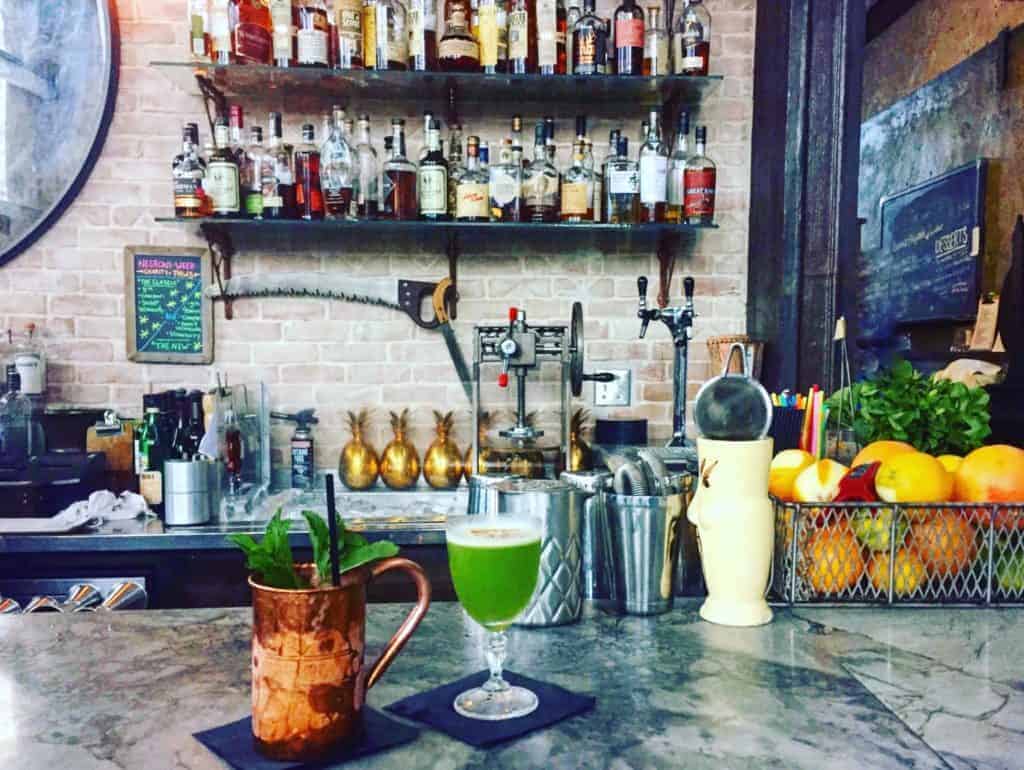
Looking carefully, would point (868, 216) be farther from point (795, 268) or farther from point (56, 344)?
point (56, 344)

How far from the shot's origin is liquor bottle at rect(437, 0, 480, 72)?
2.49 m

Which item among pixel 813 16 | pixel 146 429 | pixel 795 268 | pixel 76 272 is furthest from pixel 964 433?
pixel 76 272

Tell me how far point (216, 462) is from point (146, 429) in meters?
0.25

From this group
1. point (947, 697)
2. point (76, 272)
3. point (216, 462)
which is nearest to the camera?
point (947, 697)

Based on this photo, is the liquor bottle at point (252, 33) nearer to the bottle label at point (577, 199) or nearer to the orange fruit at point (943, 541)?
the bottle label at point (577, 199)

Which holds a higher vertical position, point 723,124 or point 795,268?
point 723,124

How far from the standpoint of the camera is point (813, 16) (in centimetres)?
254

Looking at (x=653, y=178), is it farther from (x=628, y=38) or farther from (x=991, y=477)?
(x=991, y=477)

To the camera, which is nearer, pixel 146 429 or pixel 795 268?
pixel 146 429

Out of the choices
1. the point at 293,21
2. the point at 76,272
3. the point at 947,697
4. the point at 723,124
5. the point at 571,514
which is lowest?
the point at 947,697

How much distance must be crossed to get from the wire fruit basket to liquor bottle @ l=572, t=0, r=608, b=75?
5.66ft

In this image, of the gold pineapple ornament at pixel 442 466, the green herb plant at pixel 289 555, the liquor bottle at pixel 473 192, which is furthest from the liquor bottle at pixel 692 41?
the green herb plant at pixel 289 555

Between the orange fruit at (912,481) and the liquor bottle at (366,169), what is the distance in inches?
70.6

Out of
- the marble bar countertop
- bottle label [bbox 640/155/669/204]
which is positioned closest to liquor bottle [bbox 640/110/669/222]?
bottle label [bbox 640/155/669/204]
